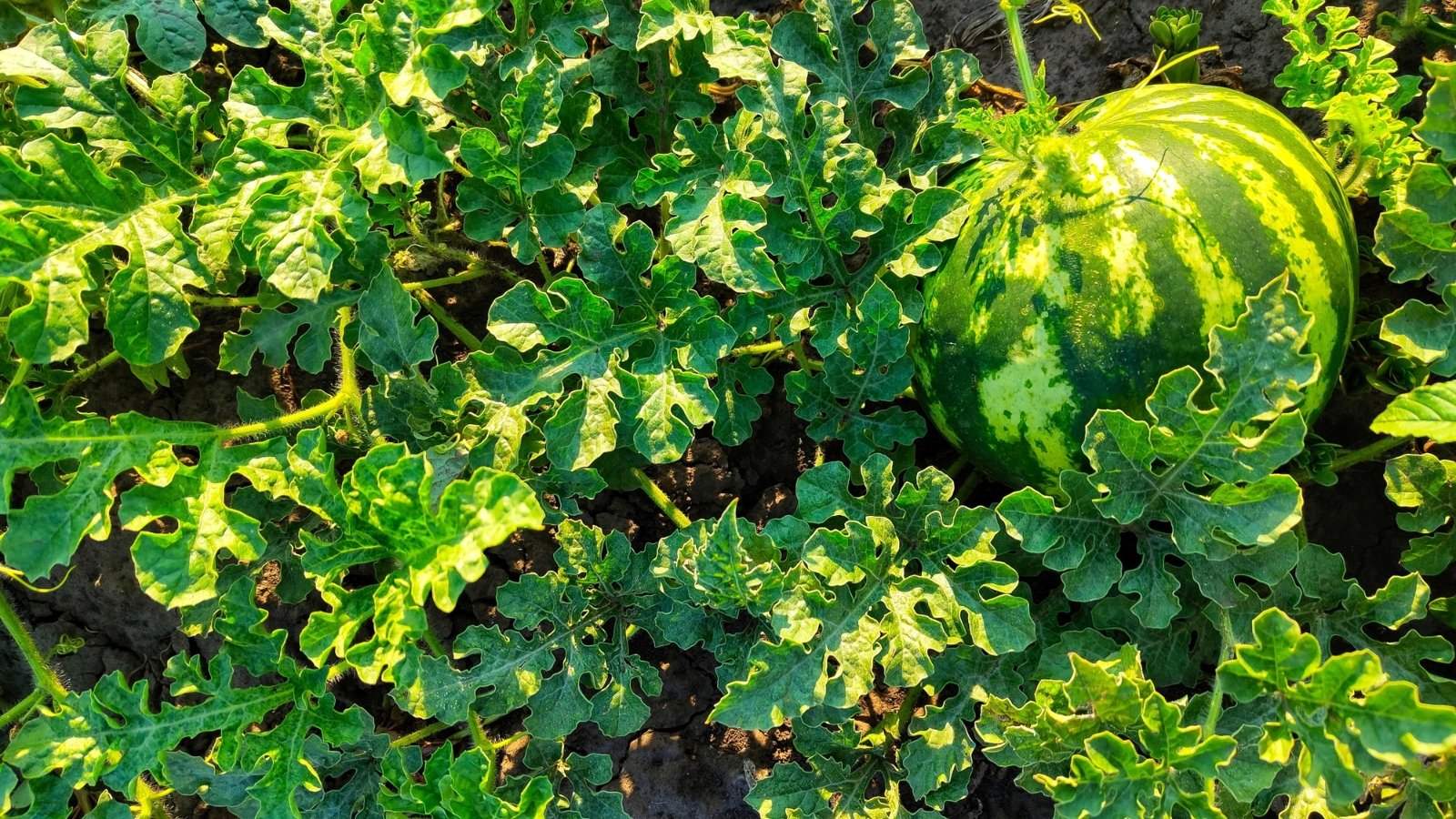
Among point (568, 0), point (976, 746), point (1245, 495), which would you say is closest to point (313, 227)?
point (568, 0)

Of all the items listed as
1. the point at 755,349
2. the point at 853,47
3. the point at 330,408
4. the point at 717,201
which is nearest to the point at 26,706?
the point at 330,408

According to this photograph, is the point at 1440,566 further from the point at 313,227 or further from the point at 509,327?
the point at 313,227

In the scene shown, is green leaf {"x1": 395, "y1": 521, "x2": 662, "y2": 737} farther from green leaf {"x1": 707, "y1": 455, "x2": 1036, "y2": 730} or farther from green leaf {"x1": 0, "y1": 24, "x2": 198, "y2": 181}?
green leaf {"x1": 0, "y1": 24, "x2": 198, "y2": 181}

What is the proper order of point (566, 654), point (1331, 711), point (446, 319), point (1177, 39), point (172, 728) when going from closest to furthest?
point (1331, 711)
point (172, 728)
point (566, 654)
point (1177, 39)
point (446, 319)

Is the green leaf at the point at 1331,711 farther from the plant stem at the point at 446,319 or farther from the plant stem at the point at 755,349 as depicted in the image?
the plant stem at the point at 446,319

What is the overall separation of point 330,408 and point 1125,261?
2.02 metres

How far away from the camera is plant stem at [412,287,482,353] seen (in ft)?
10.0

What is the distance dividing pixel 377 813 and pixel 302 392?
1.38 metres

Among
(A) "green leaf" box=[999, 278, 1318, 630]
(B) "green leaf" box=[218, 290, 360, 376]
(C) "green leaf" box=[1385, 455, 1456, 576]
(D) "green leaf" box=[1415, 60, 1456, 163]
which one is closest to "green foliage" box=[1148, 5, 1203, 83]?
(D) "green leaf" box=[1415, 60, 1456, 163]

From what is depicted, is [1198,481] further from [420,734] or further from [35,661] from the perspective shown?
[35,661]

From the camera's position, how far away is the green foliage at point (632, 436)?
221 cm

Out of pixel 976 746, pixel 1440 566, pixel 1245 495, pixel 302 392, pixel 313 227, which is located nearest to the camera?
pixel 1245 495

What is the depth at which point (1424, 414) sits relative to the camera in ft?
7.17

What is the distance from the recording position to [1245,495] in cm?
218
